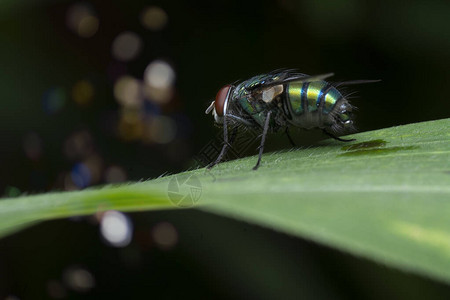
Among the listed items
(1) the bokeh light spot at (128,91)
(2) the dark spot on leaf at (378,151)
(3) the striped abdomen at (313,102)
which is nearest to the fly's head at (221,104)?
(3) the striped abdomen at (313,102)

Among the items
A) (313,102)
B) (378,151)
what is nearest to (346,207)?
(378,151)

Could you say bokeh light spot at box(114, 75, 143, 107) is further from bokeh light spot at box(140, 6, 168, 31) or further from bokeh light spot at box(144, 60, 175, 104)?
bokeh light spot at box(140, 6, 168, 31)

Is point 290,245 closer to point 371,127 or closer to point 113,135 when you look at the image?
point 371,127

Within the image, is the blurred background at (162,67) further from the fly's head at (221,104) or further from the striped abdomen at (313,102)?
the striped abdomen at (313,102)

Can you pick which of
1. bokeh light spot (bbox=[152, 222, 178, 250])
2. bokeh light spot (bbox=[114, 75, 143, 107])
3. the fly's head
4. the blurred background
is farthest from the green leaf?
bokeh light spot (bbox=[114, 75, 143, 107])

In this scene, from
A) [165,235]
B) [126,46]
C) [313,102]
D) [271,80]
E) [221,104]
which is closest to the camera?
[313,102]

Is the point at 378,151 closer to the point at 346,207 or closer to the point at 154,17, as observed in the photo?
the point at 346,207

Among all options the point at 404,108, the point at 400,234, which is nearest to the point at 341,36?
the point at 404,108
